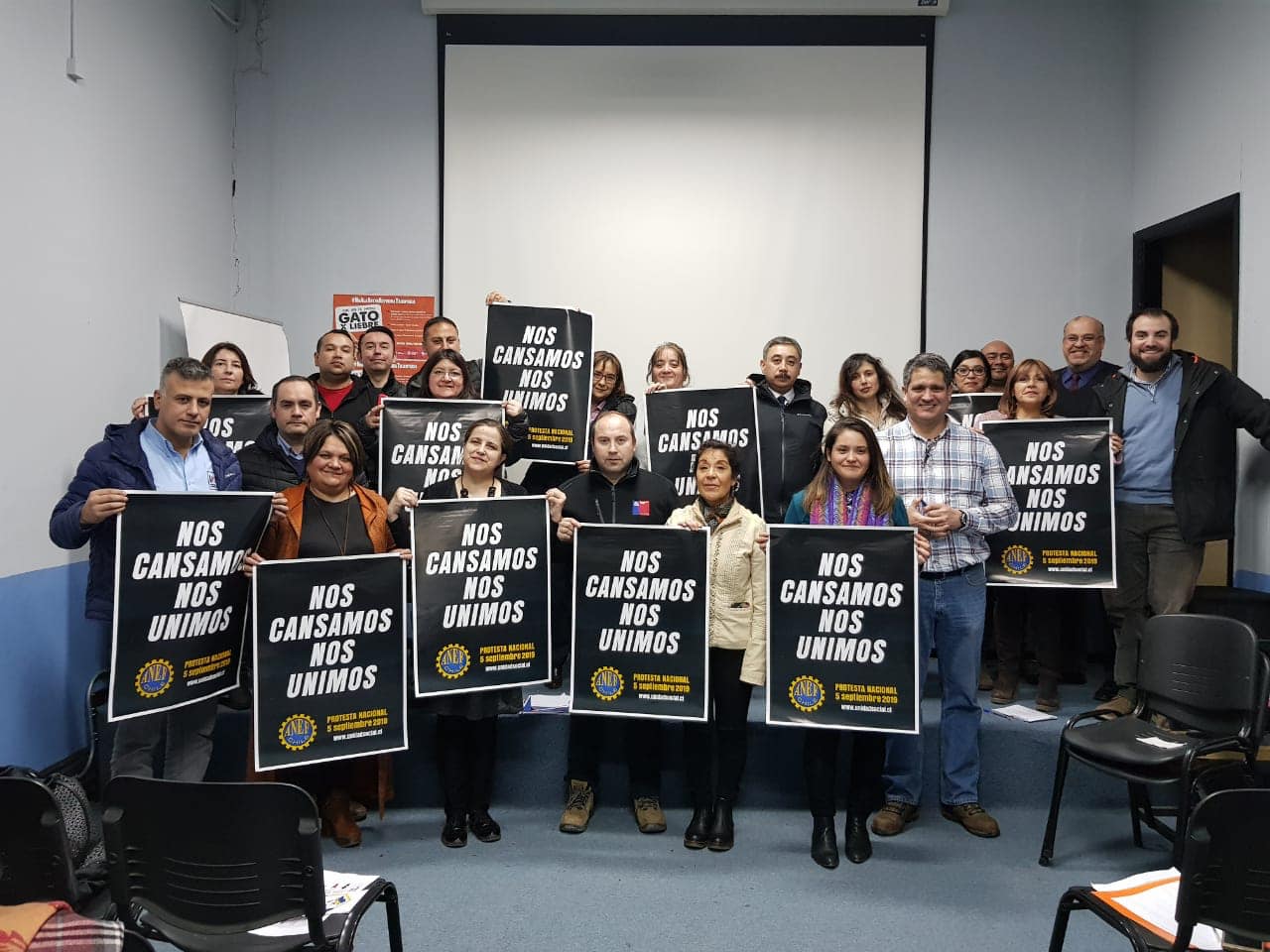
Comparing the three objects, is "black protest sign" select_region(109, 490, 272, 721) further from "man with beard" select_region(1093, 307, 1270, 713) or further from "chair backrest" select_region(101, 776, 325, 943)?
"man with beard" select_region(1093, 307, 1270, 713)

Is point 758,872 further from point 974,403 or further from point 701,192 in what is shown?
point 701,192

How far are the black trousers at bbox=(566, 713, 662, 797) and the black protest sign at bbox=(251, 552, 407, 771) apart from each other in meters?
0.78

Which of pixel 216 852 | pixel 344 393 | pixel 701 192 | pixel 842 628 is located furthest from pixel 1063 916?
pixel 701 192

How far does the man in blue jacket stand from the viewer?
119 inches

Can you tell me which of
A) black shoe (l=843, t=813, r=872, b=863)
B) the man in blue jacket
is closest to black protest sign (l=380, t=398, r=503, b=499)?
the man in blue jacket

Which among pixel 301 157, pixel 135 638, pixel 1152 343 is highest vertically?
pixel 301 157

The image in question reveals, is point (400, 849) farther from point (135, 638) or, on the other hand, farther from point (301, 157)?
point (301, 157)

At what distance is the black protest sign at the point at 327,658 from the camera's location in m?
2.99

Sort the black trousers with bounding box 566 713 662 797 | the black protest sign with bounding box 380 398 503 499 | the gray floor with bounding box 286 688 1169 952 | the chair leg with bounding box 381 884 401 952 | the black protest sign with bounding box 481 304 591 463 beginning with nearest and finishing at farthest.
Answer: the chair leg with bounding box 381 884 401 952 < the gray floor with bounding box 286 688 1169 952 < the black trousers with bounding box 566 713 662 797 < the black protest sign with bounding box 380 398 503 499 < the black protest sign with bounding box 481 304 591 463

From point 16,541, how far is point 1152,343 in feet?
16.6

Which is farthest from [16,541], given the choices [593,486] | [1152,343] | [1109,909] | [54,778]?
[1152,343]

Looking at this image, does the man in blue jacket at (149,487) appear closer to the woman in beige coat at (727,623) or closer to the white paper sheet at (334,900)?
the white paper sheet at (334,900)

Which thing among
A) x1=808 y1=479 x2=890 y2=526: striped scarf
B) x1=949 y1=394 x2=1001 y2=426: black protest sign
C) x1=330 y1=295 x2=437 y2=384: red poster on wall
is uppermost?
x1=330 y1=295 x2=437 y2=384: red poster on wall

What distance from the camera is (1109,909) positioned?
6.13ft
